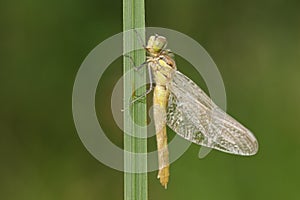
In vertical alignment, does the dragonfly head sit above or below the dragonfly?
above

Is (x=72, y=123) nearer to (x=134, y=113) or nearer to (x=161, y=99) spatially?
(x=161, y=99)

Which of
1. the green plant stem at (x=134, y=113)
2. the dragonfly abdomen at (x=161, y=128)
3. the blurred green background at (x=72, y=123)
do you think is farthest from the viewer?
the blurred green background at (x=72, y=123)

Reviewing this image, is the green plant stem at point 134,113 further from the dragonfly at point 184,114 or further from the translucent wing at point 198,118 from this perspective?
the translucent wing at point 198,118

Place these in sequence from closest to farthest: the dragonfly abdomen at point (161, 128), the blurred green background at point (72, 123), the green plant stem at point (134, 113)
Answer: the green plant stem at point (134, 113), the dragonfly abdomen at point (161, 128), the blurred green background at point (72, 123)

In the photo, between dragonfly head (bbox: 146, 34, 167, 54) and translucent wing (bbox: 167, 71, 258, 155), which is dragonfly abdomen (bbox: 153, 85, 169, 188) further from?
dragonfly head (bbox: 146, 34, 167, 54)

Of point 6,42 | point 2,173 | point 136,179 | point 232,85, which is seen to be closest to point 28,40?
point 6,42

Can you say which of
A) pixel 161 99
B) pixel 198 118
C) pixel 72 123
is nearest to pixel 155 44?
pixel 161 99

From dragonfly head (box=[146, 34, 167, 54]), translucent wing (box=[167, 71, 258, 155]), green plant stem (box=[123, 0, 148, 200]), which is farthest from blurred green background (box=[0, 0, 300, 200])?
green plant stem (box=[123, 0, 148, 200])

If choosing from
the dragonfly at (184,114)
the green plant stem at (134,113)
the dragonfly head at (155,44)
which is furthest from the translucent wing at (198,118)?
the green plant stem at (134,113)
